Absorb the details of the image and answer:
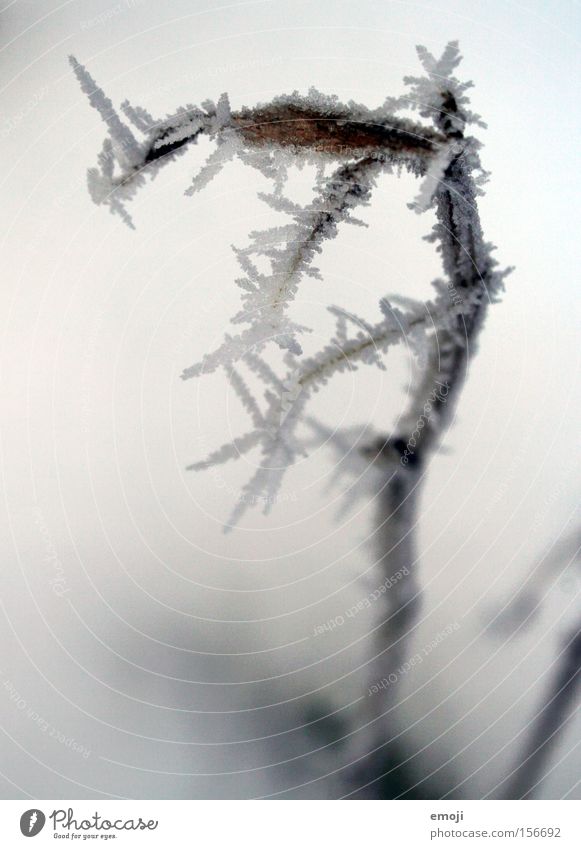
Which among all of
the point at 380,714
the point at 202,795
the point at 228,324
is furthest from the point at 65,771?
the point at 228,324

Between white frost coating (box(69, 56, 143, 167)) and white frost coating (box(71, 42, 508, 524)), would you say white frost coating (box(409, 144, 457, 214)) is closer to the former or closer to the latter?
white frost coating (box(71, 42, 508, 524))

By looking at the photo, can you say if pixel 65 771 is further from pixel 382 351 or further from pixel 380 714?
pixel 382 351

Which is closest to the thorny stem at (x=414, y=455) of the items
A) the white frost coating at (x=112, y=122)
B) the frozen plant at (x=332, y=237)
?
Answer: the frozen plant at (x=332, y=237)
